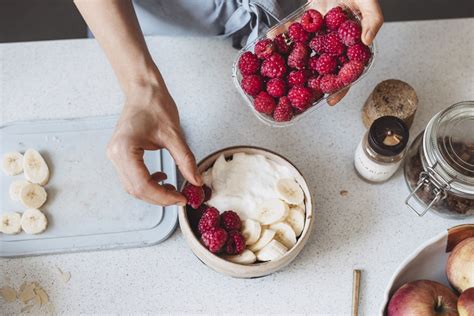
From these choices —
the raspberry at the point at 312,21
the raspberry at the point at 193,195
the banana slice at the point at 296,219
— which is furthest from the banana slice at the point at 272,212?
the raspberry at the point at 312,21

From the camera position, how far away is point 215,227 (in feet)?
3.12

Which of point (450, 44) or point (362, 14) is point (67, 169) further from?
point (450, 44)

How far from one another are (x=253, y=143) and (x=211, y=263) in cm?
29

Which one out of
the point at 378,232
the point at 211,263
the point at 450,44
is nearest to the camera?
the point at 211,263

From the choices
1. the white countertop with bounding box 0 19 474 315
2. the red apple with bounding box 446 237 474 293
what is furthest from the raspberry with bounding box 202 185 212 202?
the red apple with bounding box 446 237 474 293

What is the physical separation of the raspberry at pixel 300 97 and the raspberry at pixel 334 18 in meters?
0.13

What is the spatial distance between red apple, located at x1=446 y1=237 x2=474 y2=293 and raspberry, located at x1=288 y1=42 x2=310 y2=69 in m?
0.41

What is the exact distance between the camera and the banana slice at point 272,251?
3.17 feet

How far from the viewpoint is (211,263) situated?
96 centimetres

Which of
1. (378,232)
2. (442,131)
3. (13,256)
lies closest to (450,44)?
(442,131)

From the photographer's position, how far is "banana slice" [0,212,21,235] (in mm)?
1037

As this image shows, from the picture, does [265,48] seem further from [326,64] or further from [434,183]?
[434,183]

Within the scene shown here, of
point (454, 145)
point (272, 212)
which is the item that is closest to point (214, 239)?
point (272, 212)

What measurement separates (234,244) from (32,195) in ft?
1.31
